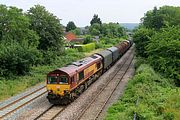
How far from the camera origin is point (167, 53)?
1487 inches

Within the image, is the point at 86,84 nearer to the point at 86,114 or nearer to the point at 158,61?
the point at 86,114

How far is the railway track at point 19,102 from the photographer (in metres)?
23.3

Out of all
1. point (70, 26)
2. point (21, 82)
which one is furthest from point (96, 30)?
point (21, 82)

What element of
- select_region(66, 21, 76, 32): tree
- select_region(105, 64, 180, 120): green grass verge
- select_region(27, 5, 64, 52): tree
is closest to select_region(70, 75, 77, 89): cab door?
select_region(105, 64, 180, 120): green grass verge

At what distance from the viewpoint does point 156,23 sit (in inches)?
2564

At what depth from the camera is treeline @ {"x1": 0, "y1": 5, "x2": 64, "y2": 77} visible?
35.1 metres

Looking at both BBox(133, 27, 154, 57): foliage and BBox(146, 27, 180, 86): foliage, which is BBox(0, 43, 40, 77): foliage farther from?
BBox(133, 27, 154, 57): foliage

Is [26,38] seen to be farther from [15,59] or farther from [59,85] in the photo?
[59,85]

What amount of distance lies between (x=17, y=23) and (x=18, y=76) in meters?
9.26

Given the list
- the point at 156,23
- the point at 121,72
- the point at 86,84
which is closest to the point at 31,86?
the point at 86,84

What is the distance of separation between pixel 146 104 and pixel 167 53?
59.1ft

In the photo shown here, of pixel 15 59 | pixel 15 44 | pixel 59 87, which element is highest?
pixel 15 44

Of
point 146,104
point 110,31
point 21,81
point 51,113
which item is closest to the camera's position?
point 146,104

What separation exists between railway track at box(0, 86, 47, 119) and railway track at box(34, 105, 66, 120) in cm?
237
